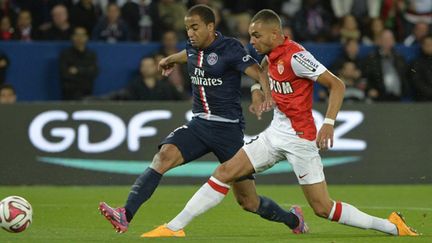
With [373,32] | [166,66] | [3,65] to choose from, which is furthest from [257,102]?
[373,32]

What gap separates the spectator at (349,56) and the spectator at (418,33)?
5.06 ft

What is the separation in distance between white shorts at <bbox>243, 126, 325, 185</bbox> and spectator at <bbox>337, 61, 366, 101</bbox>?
8374mm

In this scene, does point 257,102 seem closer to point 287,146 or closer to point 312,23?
point 287,146

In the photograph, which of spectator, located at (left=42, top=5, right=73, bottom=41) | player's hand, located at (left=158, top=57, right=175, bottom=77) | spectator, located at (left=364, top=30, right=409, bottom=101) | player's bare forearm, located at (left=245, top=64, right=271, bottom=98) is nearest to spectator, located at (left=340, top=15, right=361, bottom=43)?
spectator, located at (left=364, top=30, right=409, bottom=101)

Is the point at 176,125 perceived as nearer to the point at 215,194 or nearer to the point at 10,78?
the point at 10,78

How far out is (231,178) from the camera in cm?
891

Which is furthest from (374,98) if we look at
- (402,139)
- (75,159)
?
(75,159)

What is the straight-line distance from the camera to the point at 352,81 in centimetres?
1752

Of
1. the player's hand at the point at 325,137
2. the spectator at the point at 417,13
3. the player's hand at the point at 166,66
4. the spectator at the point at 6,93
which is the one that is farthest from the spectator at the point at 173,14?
the player's hand at the point at 325,137

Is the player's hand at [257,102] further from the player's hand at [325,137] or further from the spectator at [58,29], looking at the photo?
the spectator at [58,29]

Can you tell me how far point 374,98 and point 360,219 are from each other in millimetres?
8901

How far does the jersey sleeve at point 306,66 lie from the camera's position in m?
8.72

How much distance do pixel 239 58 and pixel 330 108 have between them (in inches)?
49.8

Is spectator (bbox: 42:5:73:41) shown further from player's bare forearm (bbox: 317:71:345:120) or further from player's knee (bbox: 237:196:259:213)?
player's bare forearm (bbox: 317:71:345:120)
